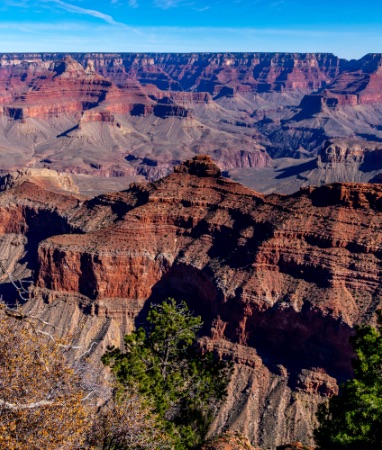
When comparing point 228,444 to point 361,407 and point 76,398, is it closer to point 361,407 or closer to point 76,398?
point 361,407

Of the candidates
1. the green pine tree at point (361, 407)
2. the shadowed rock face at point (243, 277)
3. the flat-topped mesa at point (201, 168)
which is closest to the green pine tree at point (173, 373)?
the green pine tree at point (361, 407)

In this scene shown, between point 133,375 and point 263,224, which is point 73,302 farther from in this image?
point 133,375

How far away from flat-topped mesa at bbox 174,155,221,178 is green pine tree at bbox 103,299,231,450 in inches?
1942

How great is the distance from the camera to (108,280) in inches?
2958

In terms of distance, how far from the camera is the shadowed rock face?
57.8m

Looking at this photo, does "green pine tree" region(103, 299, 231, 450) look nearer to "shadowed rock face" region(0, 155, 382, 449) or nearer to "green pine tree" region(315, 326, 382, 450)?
"green pine tree" region(315, 326, 382, 450)

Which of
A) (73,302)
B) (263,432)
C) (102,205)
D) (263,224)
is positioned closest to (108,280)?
(73,302)

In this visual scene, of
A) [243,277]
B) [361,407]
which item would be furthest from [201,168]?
[361,407]

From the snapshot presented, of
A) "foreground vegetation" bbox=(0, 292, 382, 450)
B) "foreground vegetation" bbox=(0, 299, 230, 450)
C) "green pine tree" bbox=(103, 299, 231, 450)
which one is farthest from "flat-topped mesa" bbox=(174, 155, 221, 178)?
"foreground vegetation" bbox=(0, 299, 230, 450)

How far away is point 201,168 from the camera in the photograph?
8412 cm

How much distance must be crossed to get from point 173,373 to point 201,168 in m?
54.2

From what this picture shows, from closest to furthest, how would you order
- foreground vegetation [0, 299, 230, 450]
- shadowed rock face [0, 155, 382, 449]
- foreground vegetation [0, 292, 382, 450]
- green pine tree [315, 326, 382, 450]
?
foreground vegetation [0, 299, 230, 450]
foreground vegetation [0, 292, 382, 450]
green pine tree [315, 326, 382, 450]
shadowed rock face [0, 155, 382, 449]

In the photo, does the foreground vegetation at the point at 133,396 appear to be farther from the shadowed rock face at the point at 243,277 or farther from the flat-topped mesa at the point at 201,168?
the flat-topped mesa at the point at 201,168

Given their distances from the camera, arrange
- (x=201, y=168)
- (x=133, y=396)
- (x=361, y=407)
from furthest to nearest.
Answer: (x=201, y=168) → (x=133, y=396) → (x=361, y=407)
